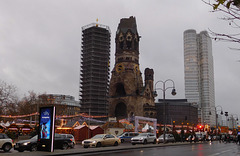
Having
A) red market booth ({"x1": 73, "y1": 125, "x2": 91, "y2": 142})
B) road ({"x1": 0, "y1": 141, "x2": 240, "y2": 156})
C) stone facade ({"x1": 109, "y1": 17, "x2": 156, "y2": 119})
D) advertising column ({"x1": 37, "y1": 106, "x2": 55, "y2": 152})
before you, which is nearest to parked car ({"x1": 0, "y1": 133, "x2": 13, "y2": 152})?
road ({"x1": 0, "y1": 141, "x2": 240, "y2": 156})

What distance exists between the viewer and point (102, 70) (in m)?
111

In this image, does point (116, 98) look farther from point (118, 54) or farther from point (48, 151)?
point (48, 151)

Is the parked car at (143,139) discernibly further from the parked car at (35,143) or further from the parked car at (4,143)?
the parked car at (4,143)

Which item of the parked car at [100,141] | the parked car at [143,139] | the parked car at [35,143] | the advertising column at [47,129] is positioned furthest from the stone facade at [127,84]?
the advertising column at [47,129]

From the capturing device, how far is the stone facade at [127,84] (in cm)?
8606

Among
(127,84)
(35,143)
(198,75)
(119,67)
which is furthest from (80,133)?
(198,75)

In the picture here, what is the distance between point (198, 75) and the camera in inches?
7697

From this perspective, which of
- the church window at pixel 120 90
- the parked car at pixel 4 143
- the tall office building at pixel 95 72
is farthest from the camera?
the tall office building at pixel 95 72

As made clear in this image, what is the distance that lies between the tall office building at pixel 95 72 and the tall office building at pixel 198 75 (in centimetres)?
9838

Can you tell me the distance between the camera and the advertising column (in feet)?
61.1

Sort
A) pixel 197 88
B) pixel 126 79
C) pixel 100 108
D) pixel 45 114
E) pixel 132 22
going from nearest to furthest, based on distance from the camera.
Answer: pixel 45 114, pixel 126 79, pixel 132 22, pixel 100 108, pixel 197 88

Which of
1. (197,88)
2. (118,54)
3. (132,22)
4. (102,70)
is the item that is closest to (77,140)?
(118,54)

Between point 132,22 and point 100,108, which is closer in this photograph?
point 132,22

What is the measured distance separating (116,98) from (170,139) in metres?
46.5
